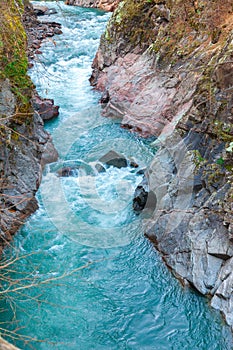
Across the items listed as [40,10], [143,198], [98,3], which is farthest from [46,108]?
[98,3]

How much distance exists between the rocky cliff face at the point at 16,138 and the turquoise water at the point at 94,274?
0.91ft

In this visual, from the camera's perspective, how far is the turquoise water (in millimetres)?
4543

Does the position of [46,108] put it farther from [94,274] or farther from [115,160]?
[94,274]

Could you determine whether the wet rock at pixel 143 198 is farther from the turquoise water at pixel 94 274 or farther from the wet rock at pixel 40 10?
the wet rock at pixel 40 10

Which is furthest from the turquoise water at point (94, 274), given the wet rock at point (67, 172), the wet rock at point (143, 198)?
the wet rock at point (143, 198)

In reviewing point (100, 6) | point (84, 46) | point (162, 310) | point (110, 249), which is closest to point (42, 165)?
point (110, 249)

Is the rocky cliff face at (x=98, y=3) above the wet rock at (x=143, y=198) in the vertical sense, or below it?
above

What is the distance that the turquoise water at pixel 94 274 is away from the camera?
4.54m

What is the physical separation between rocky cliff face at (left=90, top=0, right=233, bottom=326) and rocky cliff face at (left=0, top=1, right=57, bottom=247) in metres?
2.31

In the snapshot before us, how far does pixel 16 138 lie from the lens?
7188mm

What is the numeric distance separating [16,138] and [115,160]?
2278mm

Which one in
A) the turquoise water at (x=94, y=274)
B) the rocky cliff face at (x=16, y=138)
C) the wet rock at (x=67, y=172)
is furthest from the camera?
the wet rock at (x=67, y=172)

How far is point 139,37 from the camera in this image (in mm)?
→ 11102

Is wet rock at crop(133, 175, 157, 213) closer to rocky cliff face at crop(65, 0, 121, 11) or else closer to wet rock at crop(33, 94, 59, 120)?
wet rock at crop(33, 94, 59, 120)
